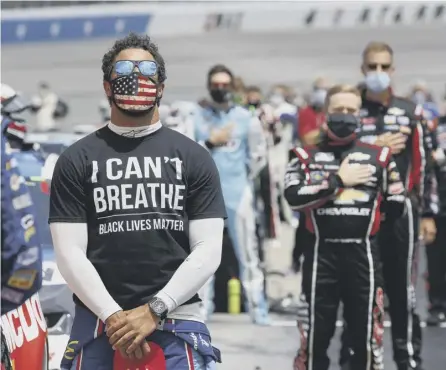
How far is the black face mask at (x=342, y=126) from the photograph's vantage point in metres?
6.59

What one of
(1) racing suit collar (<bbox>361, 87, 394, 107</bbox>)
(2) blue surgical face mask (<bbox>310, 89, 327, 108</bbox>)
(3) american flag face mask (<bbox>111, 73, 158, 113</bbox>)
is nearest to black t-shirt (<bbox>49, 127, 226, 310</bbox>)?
(3) american flag face mask (<bbox>111, 73, 158, 113</bbox>)

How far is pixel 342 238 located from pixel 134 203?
2.55 meters

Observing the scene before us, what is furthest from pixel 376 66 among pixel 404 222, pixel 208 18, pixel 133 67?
pixel 208 18

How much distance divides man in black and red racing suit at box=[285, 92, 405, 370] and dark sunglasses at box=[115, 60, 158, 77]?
91.5 inches

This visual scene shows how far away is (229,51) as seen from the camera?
4228 centimetres

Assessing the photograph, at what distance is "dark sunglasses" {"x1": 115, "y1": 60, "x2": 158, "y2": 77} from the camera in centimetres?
432

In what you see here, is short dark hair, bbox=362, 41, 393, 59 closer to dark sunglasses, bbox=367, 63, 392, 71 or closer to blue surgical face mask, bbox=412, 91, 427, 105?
dark sunglasses, bbox=367, 63, 392, 71

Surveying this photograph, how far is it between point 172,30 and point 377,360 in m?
36.4

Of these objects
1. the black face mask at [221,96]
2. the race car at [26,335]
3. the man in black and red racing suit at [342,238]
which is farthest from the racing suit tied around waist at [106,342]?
the black face mask at [221,96]

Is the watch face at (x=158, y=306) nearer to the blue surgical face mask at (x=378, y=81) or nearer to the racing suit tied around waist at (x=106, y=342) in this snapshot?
the racing suit tied around waist at (x=106, y=342)

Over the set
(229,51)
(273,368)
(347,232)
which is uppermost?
(229,51)

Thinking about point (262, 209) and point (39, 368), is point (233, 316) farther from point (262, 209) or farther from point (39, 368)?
point (39, 368)

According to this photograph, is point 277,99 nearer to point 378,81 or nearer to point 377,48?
point 377,48

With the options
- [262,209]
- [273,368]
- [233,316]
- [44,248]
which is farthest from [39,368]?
[262,209]
